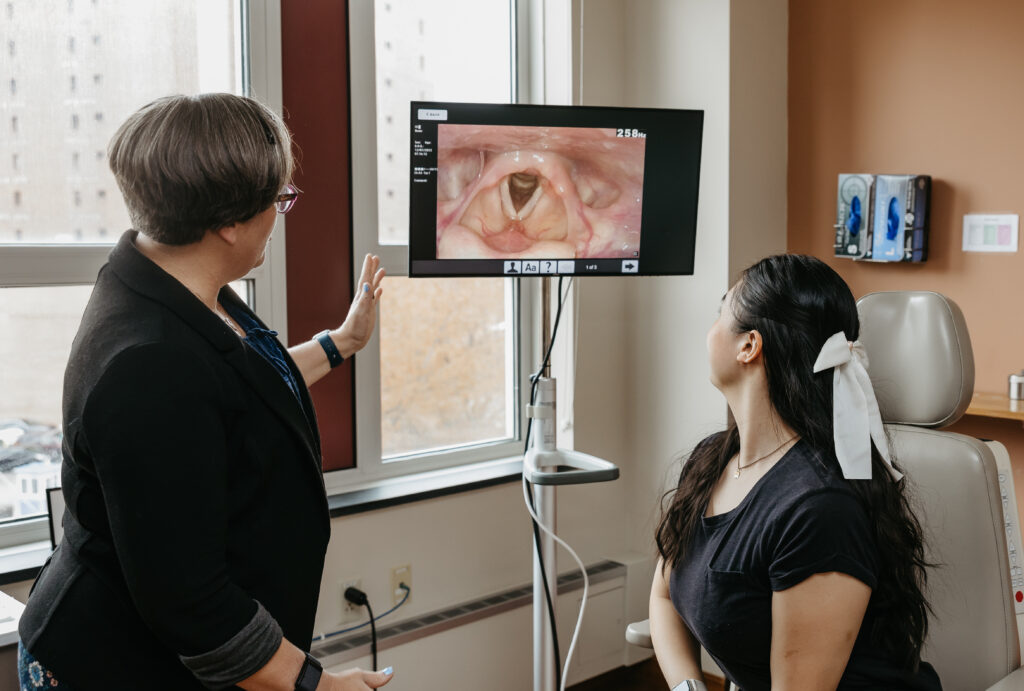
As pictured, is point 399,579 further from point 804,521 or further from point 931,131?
point 931,131

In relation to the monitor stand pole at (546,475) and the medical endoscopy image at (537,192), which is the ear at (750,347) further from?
the medical endoscopy image at (537,192)

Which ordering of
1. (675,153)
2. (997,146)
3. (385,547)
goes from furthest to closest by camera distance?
1. (997,146)
2. (385,547)
3. (675,153)

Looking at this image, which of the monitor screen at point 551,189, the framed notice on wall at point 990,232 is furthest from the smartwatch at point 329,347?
the framed notice on wall at point 990,232

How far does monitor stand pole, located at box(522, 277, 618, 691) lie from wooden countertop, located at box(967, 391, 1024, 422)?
3.63 ft

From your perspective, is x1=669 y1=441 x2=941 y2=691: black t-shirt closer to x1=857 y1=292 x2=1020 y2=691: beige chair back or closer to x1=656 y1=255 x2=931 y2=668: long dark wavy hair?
x1=656 y1=255 x2=931 y2=668: long dark wavy hair

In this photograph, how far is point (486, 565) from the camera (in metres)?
2.79

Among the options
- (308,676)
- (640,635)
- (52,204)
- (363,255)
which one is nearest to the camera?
(308,676)

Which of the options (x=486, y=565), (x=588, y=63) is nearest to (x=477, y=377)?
(x=486, y=565)

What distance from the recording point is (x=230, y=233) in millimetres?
1196

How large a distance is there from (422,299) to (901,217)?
146cm

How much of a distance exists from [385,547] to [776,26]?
2058 millimetres

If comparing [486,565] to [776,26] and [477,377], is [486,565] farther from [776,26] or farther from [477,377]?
[776,26]

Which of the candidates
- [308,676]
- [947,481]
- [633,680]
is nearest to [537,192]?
[947,481]

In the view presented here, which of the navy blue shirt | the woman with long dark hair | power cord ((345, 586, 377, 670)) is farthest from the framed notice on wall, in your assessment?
the navy blue shirt
